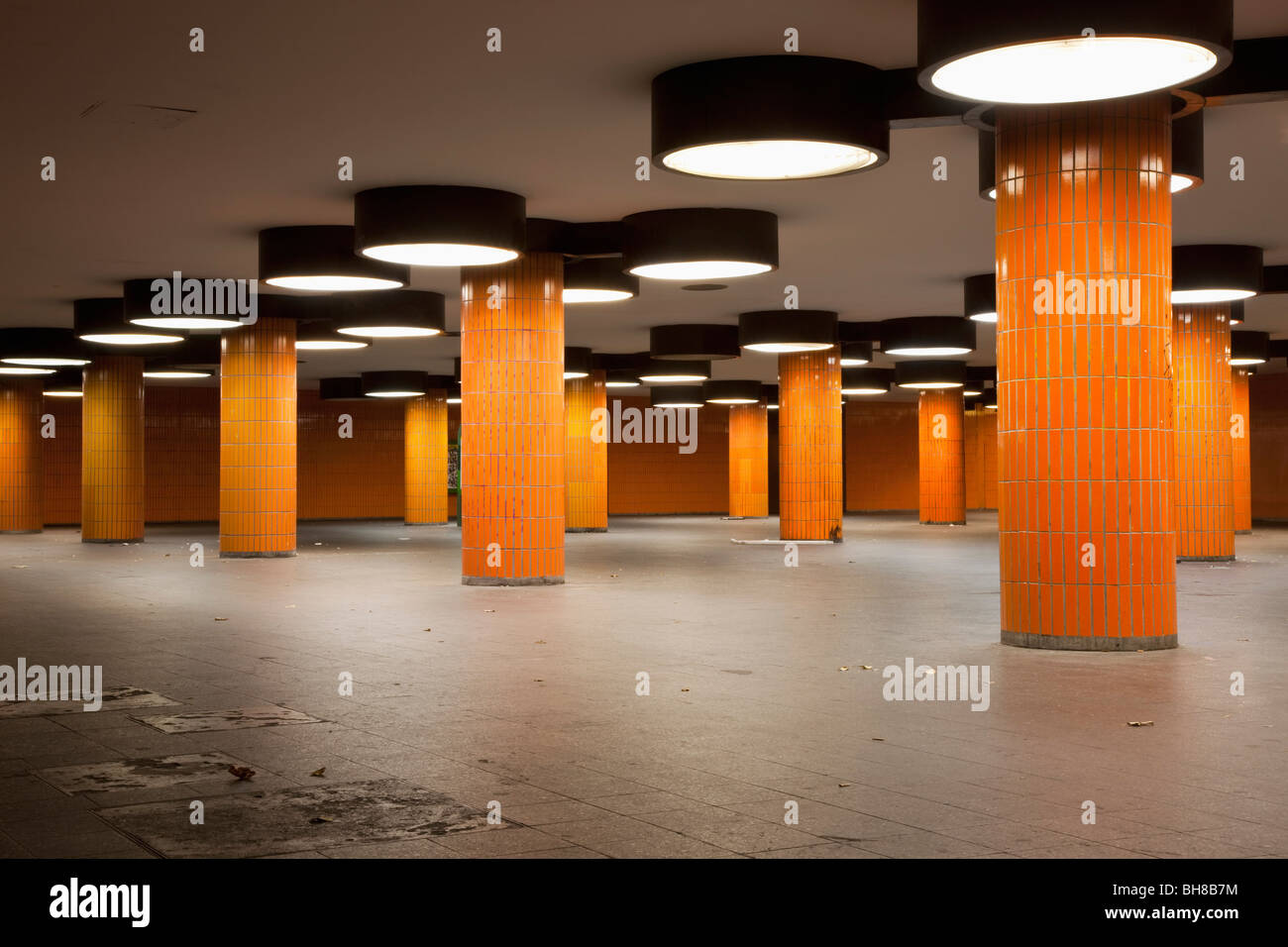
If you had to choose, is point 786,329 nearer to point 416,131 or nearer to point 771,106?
point 416,131

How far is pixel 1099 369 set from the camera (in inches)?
551

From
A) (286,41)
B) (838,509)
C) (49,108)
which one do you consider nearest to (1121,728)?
(286,41)

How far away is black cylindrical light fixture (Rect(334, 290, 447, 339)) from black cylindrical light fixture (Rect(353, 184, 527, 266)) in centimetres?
901

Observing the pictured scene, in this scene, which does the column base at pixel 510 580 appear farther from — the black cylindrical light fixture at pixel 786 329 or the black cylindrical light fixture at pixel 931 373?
the black cylindrical light fixture at pixel 931 373

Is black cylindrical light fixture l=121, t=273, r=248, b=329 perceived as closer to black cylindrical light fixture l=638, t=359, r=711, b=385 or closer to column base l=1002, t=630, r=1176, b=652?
black cylindrical light fixture l=638, t=359, r=711, b=385

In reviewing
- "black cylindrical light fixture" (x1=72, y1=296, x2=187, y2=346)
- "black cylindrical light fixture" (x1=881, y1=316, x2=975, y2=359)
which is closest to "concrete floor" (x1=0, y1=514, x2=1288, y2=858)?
"black cylindrical light fixture" (x1=72, y1=296, x2=187, y2=346)

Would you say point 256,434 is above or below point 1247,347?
below

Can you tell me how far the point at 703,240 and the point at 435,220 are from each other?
435cm

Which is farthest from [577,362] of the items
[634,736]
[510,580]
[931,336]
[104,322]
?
[634,736]

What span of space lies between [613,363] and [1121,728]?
131 ft

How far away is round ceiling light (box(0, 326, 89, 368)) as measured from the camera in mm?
37125
